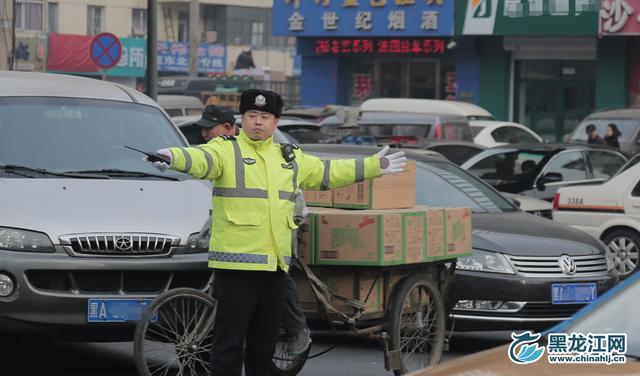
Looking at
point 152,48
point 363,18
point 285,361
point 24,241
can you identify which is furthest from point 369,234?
point 363,18

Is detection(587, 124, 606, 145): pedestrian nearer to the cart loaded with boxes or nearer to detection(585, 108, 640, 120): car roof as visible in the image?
detection(585, 108, 640, 120): car roof

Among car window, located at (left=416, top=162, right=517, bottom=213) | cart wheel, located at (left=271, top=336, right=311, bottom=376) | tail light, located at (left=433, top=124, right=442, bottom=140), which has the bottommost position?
cart wheel, located at (left=271, top=336, right=311, bottom=376)

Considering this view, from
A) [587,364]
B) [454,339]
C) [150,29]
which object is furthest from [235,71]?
[587,364]

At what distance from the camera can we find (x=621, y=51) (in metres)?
37.2

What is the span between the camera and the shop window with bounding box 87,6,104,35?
6288 cm

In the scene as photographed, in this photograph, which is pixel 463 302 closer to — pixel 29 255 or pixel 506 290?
pixel 506 290

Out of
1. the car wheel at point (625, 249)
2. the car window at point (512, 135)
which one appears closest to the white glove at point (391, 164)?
the car wheel at point (625, 249)

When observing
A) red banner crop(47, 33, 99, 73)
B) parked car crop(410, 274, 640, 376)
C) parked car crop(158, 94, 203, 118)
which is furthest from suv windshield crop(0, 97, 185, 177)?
red banner crop(47, 33, 99, 73)

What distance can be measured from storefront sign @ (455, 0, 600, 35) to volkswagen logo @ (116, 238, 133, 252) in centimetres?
2937

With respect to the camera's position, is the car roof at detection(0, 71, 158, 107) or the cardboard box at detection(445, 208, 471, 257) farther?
the car roof at detection(0, 71, 158, 107)

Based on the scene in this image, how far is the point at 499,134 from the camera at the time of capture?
25109mm

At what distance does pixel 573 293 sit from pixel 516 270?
478mm

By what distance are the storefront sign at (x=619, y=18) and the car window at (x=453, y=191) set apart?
24.5 metres

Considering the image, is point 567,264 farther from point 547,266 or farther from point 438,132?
point 438,132
